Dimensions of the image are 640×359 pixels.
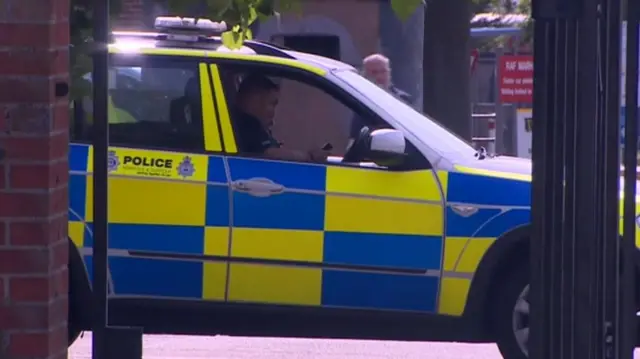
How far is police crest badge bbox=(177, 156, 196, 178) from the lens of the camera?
20.1 feet

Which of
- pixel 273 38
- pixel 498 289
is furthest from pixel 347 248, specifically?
pixel 273 38

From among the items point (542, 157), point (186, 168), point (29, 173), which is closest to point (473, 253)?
point (186, 168)

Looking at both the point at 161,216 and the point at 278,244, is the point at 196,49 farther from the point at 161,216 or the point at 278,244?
the point at 278,244

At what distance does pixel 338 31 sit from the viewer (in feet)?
50.8

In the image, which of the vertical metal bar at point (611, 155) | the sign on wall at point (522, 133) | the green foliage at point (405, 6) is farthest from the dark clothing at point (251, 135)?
the sign on wall at point (522, 133)

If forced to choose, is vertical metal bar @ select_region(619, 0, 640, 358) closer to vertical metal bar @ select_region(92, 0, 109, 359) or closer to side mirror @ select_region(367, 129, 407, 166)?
vertical metal bar @ select_region(92, 0, 109, 359)

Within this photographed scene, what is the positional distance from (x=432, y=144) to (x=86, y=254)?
1704 mm

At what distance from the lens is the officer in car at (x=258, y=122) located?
6.27 meters

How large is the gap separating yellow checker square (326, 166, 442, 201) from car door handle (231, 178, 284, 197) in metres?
0.24

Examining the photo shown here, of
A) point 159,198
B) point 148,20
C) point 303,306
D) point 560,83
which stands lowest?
point 303,306

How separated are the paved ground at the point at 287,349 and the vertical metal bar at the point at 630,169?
413 centimetres

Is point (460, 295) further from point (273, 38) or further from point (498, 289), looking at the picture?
point (273, 38)

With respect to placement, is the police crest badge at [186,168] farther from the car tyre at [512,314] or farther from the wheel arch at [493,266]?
the car tyre at [512,314]

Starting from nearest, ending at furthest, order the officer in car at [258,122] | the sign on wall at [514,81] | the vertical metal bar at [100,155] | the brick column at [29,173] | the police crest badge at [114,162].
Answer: the brick column at [29,173] < the vertical metal bar at [100,155] < the police crest badge at [114,162] < the officer in car at [258,122] < the sign on wall at [514,81]
